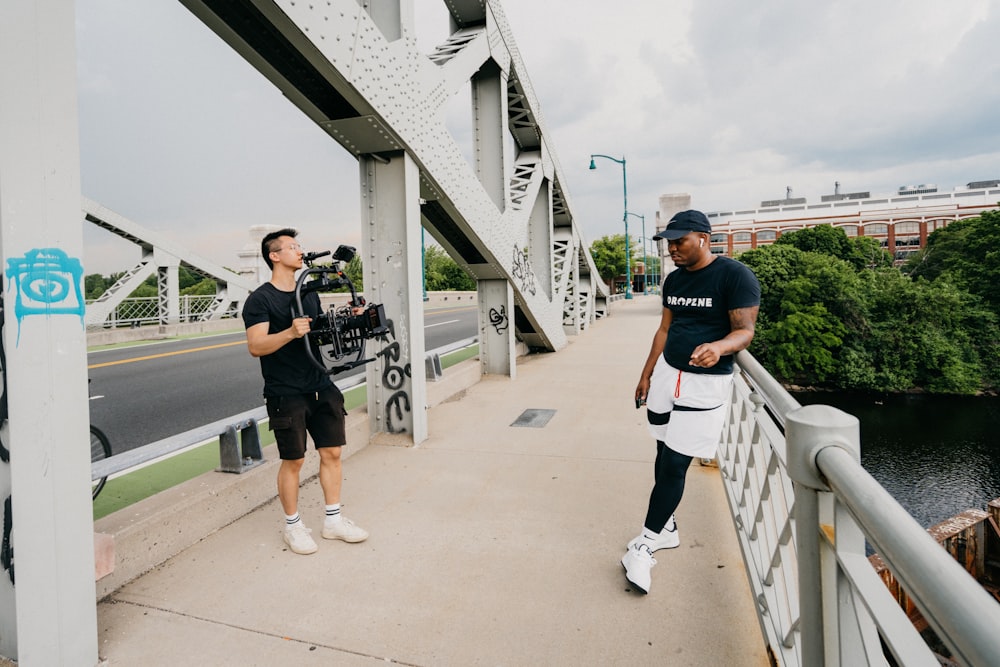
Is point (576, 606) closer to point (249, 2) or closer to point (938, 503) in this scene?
point (249, 2)

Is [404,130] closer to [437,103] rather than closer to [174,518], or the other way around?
[437,103]

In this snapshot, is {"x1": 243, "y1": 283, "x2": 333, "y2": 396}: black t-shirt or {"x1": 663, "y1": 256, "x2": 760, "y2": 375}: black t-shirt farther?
{"x1": 243, "y1": 283, "x2": 333, "y2": 396}: black t-shirt

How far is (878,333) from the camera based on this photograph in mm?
39375

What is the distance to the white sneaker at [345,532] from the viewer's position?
3697mm

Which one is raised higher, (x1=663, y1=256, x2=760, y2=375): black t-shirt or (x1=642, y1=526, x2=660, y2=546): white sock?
(x1=663, y1=256, x2=760, y2=375): black t-shirt

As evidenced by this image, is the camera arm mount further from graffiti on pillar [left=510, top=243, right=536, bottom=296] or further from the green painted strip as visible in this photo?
graffiti on pillar [left=510, top=243, right=536, bottom=296]

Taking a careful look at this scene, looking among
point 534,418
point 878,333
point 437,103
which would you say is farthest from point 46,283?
point 878,333

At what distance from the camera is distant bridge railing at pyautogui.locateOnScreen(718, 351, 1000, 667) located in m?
0.83

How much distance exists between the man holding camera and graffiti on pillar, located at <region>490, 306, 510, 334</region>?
19.3 feet

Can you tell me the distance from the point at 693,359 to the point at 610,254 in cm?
6504

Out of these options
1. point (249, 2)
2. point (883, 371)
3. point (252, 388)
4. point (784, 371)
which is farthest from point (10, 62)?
point (883, 371)

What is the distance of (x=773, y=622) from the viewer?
2.55 m

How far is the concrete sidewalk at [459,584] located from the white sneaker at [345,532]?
5 centimetres

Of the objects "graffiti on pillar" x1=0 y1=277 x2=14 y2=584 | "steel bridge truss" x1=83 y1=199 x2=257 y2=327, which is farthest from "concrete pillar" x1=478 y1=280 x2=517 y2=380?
"steel bridge truss" x1=83 y1=199 x2=257 y2=327
